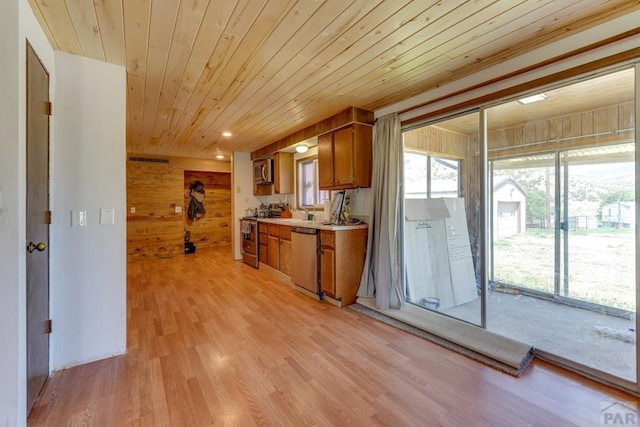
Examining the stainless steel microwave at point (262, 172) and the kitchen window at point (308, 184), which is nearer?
the kitchen window at point (308, 184)

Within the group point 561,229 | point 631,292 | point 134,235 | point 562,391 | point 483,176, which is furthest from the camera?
point 134,235

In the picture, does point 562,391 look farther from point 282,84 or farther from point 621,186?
point 282,84

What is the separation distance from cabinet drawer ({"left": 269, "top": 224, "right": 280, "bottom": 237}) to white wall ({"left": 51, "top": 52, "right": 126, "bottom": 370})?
2.39 metres

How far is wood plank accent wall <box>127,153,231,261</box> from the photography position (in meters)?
5.94

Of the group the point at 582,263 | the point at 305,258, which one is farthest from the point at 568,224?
the point at 305,258

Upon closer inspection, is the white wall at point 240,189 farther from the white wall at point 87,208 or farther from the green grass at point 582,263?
the green grass at point 582,263

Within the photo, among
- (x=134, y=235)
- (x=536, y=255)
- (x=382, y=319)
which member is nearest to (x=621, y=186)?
(x=536, y=255)

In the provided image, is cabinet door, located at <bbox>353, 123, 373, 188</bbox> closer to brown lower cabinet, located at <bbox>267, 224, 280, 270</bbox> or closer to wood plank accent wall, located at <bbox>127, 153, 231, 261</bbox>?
brown lower cabinet, located at <bbox>267, 224, 280, 270</bbox>

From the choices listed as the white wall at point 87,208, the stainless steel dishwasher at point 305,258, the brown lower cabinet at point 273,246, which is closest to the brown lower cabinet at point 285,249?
the brown lower cabinet at point 273,246

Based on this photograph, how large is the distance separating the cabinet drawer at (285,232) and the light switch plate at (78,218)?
2.41 m

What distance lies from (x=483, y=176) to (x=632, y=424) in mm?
1800

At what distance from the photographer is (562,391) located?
176 cm

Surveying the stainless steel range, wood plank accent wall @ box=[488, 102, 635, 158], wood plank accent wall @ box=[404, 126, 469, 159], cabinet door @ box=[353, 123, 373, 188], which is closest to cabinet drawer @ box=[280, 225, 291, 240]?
the stainless steel range

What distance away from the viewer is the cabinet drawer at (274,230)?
4.45 metres
